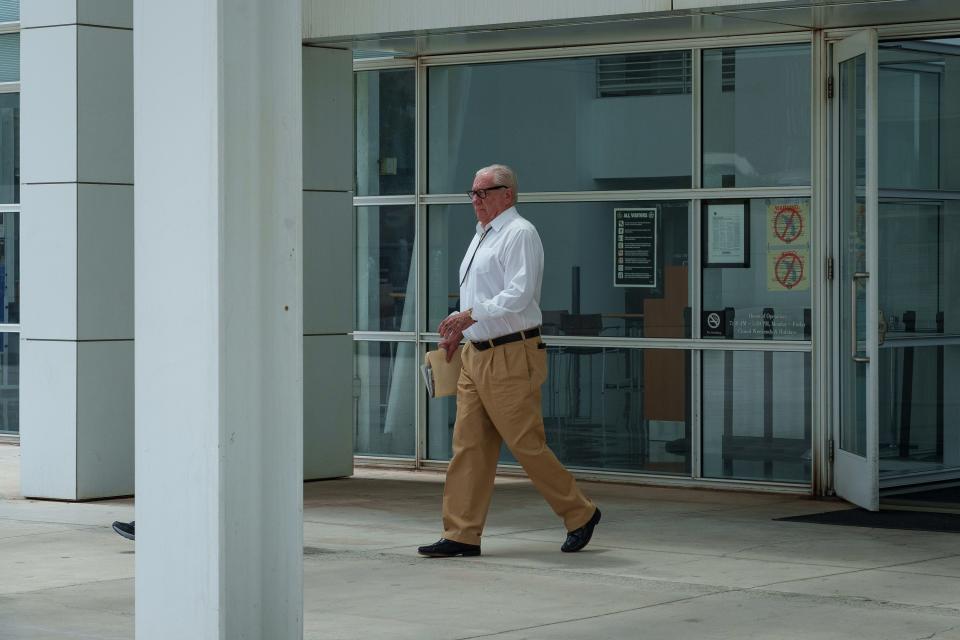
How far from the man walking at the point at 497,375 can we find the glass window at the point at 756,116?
3.24 metres

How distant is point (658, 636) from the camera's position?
20.3 feet

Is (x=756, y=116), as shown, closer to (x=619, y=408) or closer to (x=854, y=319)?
(x=854, y=319)

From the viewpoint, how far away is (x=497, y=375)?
8156 mm

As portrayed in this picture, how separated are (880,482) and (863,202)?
2038 millimetres

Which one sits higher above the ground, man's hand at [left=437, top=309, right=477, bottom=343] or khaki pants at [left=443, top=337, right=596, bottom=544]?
man's hand at [left=437, top=309, right=477, bottom=343]

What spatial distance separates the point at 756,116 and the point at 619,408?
7.72 feet

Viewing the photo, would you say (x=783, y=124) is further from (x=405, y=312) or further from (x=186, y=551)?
(x=186, y=551)

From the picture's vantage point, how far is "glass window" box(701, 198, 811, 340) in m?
10.9

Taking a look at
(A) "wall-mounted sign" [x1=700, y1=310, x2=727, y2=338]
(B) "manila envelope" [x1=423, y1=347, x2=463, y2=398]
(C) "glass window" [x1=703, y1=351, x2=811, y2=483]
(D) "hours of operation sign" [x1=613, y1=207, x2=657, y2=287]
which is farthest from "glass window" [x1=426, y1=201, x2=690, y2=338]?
(B) "manila envelope" [x1=423, y1=347, x2=463, y2=398]

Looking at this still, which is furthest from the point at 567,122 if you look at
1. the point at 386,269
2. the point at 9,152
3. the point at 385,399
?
the point at 9,152

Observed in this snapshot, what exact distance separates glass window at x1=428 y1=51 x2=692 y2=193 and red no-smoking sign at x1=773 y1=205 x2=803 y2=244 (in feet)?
2.52

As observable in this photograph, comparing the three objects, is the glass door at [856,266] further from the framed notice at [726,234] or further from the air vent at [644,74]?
the air vent at [644,74]

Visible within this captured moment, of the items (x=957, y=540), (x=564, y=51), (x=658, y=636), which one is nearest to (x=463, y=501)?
(x=658, y=636)

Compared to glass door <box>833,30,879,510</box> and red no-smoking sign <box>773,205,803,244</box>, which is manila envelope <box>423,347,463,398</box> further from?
red no-smoking sign <box>773,205,803,244</box>
